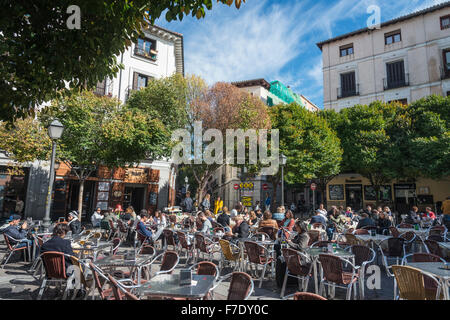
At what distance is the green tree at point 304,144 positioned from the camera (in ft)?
67.9

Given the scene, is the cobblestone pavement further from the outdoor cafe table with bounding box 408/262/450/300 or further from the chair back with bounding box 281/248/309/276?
the outdoor cafe table with bounding box 408/262/450/300

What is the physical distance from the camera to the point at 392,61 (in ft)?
85.4

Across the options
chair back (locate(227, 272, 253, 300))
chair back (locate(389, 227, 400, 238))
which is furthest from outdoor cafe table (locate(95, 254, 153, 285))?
chair back (locate(389, 227, 400, 238))

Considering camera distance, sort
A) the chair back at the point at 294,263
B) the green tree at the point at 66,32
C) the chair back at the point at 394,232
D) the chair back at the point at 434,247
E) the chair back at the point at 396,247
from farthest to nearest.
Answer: the chair back at the point at 394,232
the chair back at the point at 396,247
the chair back at the point at 434,247
the chair back at the point at 294,263
the green tree at the point at 66,32

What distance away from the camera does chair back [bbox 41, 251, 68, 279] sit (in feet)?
14.9

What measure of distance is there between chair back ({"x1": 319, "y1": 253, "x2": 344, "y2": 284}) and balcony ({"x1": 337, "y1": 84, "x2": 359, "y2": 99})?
26.6 metres

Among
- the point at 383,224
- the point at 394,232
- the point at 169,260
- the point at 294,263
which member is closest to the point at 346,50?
the point at 383,224

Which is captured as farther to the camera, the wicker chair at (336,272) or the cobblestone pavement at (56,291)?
the cobblestone pavement at (56,291)

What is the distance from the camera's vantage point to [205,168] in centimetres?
1839

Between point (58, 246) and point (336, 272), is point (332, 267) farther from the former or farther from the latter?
point (58, 246)

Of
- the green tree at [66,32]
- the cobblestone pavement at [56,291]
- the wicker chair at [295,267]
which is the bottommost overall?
the cobblestone pavement at [56,291]

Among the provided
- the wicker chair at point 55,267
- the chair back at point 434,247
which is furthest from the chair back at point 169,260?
the chair back at point 434,247

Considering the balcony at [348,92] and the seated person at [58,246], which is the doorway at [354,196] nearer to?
the balcony at [348,92]

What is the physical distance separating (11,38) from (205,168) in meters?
14.2
